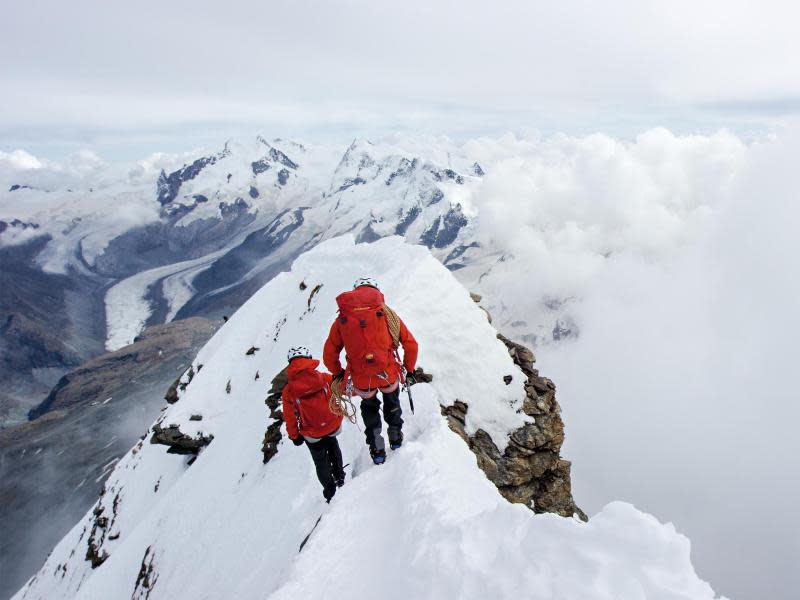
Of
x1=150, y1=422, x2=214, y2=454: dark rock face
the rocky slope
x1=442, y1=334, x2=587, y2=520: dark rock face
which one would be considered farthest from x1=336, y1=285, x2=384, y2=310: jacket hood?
the rocky slope

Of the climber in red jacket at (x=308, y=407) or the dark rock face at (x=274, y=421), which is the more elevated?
the climber in red jacket at (x=308, y=407)

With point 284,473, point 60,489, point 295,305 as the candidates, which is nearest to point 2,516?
point 60,489

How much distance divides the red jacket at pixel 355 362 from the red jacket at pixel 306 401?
0.44 meters

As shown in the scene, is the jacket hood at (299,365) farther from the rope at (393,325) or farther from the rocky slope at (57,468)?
the rocky slope at (57,468)

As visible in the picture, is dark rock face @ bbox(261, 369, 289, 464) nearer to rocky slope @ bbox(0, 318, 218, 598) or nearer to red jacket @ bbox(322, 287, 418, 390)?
red jacket @ bbox(322, 287, 418, 390)

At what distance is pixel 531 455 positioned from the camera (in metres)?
20.2

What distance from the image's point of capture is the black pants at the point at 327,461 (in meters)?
10.0

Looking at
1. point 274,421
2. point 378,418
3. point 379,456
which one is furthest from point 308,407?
point 274,421

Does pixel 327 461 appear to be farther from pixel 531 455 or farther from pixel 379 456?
pixel 531 455

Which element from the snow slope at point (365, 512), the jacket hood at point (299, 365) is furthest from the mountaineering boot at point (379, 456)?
the jacket hood at point (299, 365)

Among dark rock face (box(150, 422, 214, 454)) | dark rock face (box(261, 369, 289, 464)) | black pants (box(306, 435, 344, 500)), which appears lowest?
Answer: dark rock face (box(150, 422, 214, 454))

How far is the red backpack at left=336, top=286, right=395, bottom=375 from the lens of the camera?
9484 mm

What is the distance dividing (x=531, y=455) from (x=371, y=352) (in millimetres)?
13639

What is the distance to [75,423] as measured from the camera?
167m
